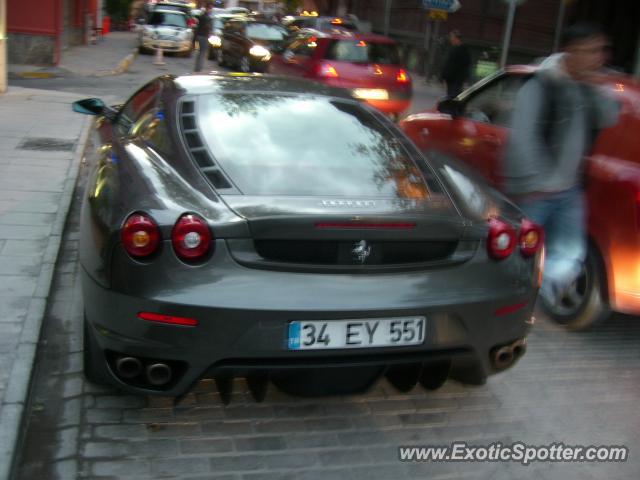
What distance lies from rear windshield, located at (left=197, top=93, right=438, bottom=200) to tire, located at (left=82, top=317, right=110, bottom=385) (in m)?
0.95

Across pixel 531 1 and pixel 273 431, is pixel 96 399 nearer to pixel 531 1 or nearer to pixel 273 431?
pixel 273 431

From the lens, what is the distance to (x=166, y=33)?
24.4 metres

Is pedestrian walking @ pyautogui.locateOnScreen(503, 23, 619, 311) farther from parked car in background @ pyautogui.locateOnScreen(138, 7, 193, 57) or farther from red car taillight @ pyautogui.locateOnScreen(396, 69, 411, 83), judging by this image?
parked car in background @ pyautogui.locateOnScreen(138, 7, 193, 57)

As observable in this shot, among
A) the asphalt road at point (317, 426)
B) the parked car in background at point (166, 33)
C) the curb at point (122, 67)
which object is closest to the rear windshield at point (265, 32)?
the curb at point (122, 67)

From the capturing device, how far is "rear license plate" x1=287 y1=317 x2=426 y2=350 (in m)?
2.89

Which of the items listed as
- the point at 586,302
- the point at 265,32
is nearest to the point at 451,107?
the point at 586,302

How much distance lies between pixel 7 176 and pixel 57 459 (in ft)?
15.8

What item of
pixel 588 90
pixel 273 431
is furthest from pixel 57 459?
pixel 588 90

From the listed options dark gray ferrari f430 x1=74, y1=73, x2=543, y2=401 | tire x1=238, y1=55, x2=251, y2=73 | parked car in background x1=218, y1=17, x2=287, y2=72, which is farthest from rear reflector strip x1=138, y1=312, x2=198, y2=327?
tire x1=238, y1=55, x2=251, y2=73

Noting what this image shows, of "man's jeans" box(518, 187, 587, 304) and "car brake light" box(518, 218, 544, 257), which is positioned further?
"man's jeans" box(518, 187, 587, 304)

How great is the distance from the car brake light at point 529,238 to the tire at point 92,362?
1.97m

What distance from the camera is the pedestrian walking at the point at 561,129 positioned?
165 inches

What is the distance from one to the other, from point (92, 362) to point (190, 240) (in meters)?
0.81

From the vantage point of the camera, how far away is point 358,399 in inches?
142
